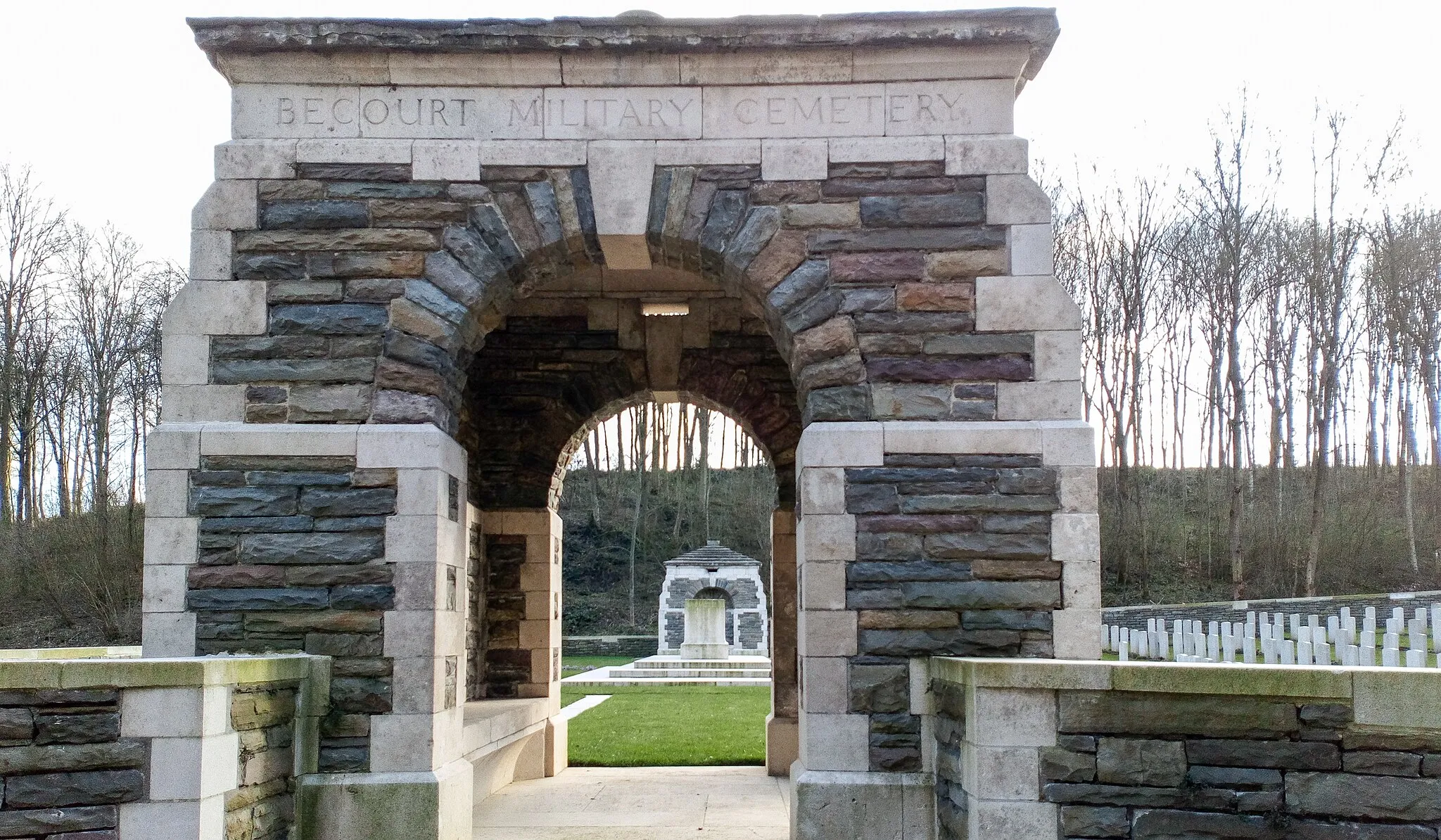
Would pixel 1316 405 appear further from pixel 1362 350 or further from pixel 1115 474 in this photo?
pixel 1115 474

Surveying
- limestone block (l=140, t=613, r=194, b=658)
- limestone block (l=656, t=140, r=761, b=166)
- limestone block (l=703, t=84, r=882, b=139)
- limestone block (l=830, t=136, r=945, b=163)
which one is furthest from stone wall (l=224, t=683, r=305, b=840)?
limestone block (l=830, t=136, r=945, b=163)

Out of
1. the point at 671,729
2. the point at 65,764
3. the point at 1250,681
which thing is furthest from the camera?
the point at 671,729

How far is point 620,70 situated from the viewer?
6672 millimetres

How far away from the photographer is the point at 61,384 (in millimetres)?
24328

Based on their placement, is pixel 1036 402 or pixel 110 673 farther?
pixel 1036 402

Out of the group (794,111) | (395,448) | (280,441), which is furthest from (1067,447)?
(280,441)

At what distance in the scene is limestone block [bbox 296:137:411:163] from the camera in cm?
657

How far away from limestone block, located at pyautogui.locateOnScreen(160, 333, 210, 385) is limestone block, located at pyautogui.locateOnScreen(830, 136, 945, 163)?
330 centimetres

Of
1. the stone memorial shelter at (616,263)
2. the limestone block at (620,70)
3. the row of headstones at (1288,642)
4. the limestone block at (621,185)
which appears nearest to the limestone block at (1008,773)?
the stone memorial shelter at (616,263)

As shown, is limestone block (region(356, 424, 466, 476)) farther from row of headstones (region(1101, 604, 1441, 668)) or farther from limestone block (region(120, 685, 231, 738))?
row of headstones (region(1101, 604, 1441, 668))

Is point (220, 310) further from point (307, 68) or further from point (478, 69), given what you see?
point (478, 69)

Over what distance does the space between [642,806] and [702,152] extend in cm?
397

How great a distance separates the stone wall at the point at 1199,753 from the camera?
14.0ft

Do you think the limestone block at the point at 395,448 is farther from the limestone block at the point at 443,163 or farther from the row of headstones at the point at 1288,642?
the row of headstones at the point at 1288,642
